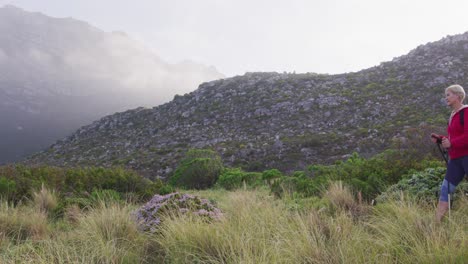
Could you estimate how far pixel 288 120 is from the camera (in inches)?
1127

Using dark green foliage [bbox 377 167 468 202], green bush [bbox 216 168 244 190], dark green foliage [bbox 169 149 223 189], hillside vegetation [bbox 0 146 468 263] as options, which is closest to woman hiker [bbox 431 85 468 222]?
hillside vegetation [bbox 0 146 468 263]

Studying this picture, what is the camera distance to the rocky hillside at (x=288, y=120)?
829 inches

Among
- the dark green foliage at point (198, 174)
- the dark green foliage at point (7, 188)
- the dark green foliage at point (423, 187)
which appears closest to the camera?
the dark green foliage at point (423, 187)

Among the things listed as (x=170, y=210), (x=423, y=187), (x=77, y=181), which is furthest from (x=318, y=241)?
(x=77, y=181)

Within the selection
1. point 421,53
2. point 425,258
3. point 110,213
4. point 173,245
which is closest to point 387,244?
point 425,258

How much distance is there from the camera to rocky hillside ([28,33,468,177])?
2106 centimetres

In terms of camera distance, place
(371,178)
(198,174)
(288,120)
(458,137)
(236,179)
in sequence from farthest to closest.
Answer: (288,120), (198,174), (236,179), (371,178), (458,137)

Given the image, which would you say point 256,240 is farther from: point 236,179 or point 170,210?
point 236,179

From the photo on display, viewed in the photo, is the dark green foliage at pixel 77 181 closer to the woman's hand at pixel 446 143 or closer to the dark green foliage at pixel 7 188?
the dark green foliage at pixel 7 188

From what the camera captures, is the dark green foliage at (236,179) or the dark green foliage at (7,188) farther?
the dark green foliage at (236,179)

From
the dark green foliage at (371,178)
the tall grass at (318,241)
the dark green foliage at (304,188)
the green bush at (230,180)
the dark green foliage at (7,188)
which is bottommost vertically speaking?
the green bush at (230,180)

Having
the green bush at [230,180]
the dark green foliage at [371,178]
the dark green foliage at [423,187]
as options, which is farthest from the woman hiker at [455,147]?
the green bush at [230,180]

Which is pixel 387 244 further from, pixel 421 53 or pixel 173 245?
pixel 421 53

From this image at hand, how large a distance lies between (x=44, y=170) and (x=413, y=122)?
64.5 ft
